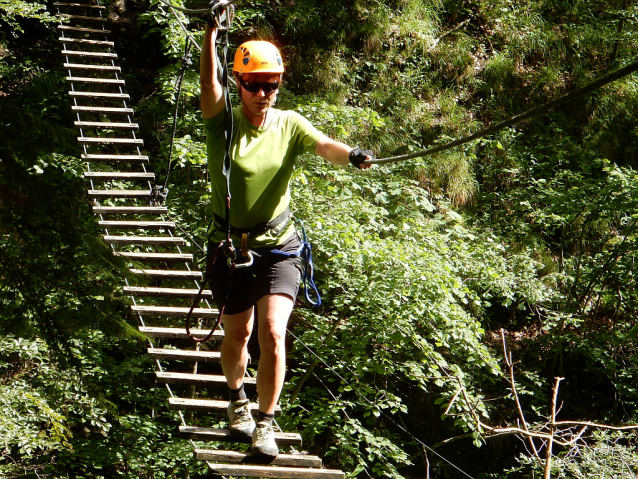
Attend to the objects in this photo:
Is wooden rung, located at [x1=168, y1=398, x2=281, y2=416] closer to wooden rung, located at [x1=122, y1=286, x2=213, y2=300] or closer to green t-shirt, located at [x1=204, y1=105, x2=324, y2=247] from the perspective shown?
green t-shirt, located at [x1=204, y1=105, x2=324, y2=247]

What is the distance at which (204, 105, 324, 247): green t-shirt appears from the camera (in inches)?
90.6

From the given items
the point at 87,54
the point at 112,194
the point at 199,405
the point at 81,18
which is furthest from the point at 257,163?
the point at 81,18

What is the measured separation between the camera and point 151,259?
4598 millimetres

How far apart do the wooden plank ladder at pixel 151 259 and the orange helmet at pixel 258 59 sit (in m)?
1.41

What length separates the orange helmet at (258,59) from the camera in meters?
2.28

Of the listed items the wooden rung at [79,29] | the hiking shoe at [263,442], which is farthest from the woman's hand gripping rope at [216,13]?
the wooden rung at [79,29]

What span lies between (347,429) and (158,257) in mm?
1916

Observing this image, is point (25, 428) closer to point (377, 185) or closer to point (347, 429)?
point (347, 429)

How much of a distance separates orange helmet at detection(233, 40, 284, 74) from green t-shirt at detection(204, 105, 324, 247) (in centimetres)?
18

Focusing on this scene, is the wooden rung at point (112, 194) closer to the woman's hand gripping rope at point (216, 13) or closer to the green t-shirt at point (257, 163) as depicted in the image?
the green t-shirt at point (257, 163)

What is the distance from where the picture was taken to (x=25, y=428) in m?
4.59

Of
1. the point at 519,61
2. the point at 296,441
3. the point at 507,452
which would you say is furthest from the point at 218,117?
the point at 519,61

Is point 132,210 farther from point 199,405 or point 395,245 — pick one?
point 199,405

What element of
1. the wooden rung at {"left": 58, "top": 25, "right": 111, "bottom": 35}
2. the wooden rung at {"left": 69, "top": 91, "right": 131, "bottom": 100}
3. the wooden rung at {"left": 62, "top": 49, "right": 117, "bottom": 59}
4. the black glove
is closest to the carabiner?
the black glove
